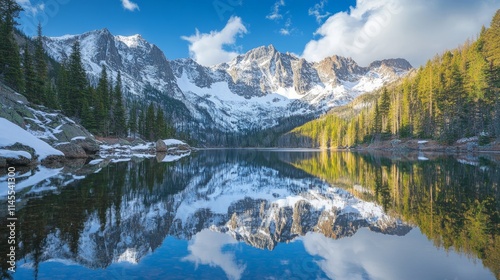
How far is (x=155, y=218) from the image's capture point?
11.6m

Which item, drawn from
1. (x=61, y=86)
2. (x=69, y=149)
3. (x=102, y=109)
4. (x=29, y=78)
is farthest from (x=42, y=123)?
(x=61, y=86)

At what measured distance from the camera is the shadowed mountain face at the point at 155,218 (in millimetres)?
7848

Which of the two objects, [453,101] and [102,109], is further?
[453,101]

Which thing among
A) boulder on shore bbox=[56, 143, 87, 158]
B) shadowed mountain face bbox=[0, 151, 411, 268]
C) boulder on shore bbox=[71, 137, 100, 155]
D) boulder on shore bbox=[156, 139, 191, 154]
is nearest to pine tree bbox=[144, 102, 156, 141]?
boulder on shore bbox=[156, 139, 191, 154]

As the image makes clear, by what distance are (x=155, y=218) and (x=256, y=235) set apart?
4489 mm

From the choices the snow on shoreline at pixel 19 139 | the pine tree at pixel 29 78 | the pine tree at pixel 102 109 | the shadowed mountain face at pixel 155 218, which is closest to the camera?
the shadowed mountain face at pixel 155 218

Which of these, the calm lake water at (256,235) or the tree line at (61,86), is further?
the tree line at (61,86)

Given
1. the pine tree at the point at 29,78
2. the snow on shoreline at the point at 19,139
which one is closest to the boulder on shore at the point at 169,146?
the pine tree at the point at 29,78

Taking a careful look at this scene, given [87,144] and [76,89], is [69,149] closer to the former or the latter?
[87,144]

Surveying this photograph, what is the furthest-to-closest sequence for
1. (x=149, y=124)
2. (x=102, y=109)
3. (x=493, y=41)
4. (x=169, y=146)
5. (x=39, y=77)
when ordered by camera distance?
(x=149, y=124)
(x=169, y=146)
(x=493, y=41)
(x=102, y=109)
(x=39, y=77)

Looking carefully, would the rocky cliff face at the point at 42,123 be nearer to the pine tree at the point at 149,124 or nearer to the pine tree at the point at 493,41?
the pine tree at the point at 149,124

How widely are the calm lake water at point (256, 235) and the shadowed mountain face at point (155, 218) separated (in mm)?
48

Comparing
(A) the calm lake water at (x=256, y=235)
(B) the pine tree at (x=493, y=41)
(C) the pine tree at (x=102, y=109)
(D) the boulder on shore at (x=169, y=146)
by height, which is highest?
(B) the pine tree at (x=493, y=41)

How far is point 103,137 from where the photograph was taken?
219 feet
